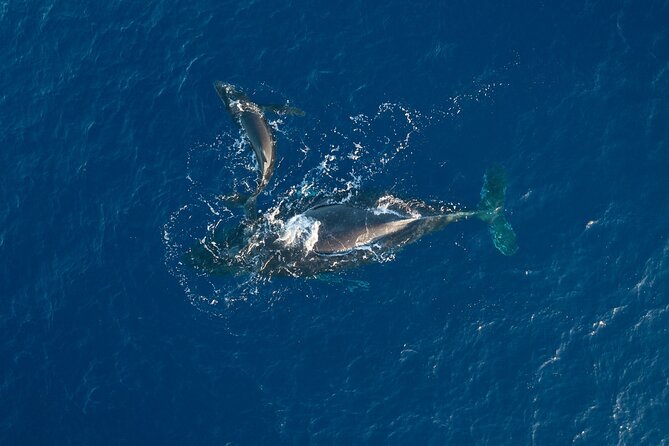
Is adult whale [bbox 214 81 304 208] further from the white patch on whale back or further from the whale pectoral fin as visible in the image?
the white patch on whale back

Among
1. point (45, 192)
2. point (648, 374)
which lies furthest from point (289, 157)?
point (648, 374)

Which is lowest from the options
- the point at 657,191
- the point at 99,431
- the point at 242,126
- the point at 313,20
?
the point at 99,431

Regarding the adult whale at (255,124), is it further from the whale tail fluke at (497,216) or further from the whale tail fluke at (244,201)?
the whale tail fluke at (497,216)

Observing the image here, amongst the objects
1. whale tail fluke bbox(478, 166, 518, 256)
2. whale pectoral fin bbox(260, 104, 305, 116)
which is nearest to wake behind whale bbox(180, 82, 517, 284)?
whale tail fluke bbox(478, 166, 518, 256)

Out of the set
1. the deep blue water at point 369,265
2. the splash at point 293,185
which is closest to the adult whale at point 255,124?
the splash at point 293,185

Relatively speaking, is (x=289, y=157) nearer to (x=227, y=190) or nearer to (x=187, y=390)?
(x=227, y=190)
